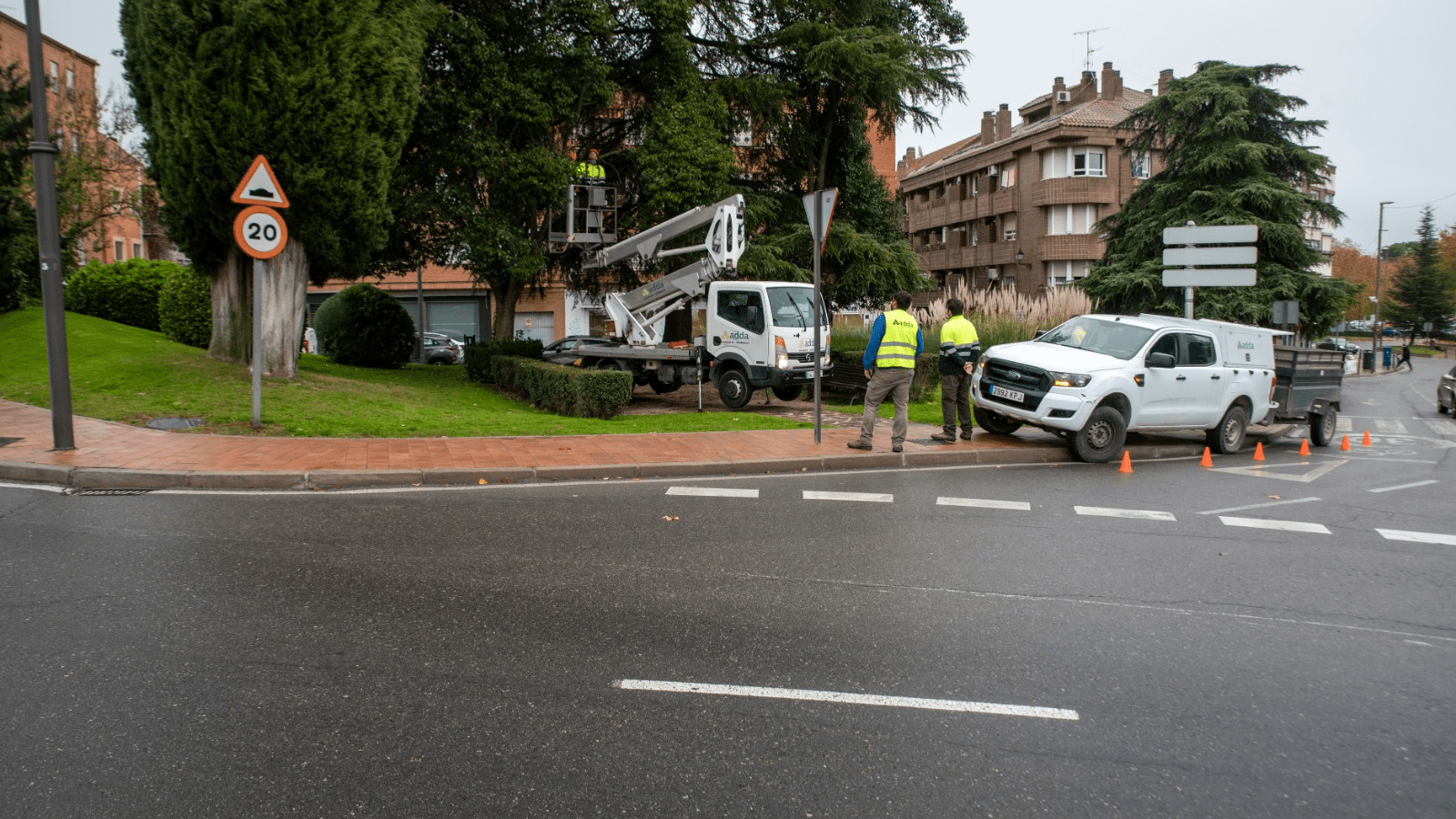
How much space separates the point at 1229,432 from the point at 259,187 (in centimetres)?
1268

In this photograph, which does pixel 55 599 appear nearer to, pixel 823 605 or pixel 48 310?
pixel 823 605

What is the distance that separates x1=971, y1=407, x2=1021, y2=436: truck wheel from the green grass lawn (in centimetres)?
248

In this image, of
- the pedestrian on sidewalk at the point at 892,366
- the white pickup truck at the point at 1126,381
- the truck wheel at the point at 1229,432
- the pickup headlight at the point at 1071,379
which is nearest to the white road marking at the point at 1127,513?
the pedestrian on sidewalk at the point at 892,366

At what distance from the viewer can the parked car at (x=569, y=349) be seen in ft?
67.5

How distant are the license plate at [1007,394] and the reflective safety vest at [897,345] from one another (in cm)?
166

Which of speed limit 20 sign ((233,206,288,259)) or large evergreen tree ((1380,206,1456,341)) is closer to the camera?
speed limit 20 sign ((233,206,288,259))

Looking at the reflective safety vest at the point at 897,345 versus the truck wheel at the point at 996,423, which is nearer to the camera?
the reflective safety vest at the point at 897,345

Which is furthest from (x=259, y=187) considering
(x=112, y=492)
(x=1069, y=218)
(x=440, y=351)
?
(x=1069, y=218)

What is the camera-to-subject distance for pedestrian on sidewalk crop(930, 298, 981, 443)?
1224cm

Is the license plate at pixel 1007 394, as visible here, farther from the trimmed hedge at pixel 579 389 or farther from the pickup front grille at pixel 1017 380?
the trimmed hedge at pixel 579 389

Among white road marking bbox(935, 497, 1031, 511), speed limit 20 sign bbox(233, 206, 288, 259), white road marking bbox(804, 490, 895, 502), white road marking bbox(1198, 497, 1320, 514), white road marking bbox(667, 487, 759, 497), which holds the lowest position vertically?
white road marking bbox(1198, 497, 1320, 514)

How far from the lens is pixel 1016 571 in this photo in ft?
20.8

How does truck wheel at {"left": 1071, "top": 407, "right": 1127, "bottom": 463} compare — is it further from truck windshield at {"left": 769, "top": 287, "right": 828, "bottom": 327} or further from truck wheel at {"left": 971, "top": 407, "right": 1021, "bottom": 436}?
truck windshield at {"left": 769, "top": 287, "right": 828, "bottom": 327}

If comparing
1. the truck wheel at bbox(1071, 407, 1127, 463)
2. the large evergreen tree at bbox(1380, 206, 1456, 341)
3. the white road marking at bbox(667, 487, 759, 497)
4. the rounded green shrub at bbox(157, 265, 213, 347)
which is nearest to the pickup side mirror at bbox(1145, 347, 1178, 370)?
the truck wheel at bbox(1071, 407, 1127, 463)
